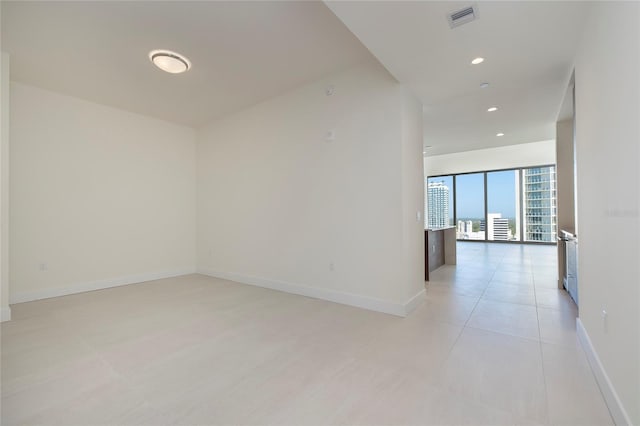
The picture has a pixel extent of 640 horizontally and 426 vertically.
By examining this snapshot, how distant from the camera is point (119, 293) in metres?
4.27

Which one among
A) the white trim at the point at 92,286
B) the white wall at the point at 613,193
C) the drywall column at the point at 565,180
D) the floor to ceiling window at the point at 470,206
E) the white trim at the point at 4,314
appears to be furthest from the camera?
the floor to ceiling window at the point at 470,206

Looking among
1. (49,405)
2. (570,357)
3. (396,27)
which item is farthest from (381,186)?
(49,405)

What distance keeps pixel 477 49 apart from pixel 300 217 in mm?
2774

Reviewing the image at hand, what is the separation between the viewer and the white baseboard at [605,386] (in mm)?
1443

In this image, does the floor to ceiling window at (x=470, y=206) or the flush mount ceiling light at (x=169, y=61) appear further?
the floor to ceiling window at (x=470, y=206)

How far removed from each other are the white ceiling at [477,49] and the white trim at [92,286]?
5.12m

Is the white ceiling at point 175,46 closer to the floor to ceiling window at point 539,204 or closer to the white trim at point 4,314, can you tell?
the white trim at point 4,314

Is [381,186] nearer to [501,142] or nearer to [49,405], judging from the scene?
[49,405]

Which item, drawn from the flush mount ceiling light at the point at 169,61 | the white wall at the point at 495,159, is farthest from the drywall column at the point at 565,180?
the flush mount ceiling light at the point at 169,61

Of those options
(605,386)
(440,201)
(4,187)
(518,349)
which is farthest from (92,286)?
(440,201)

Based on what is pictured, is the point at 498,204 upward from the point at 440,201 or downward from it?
downward

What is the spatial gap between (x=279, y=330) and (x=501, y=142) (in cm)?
643

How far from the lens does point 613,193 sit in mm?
1632

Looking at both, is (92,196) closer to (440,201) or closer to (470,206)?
(440,201)
